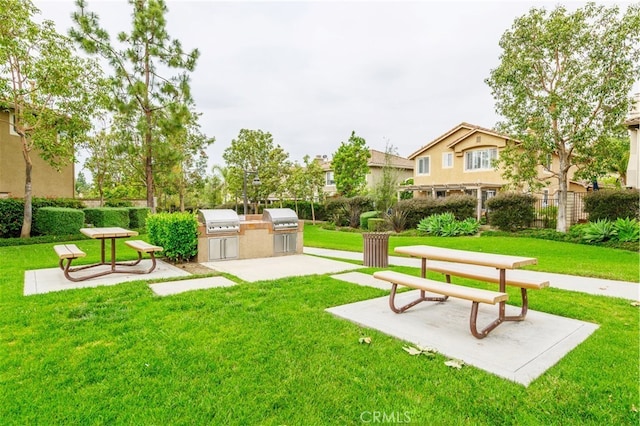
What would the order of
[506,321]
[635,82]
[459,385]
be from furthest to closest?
[635,82] → [506,321] → [459,385]

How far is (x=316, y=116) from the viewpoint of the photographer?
31.0 m

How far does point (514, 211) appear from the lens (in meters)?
16.0

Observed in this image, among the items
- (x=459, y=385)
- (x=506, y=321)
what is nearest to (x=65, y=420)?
(x=459, y=385)

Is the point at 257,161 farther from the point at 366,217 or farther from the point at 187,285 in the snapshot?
the point at 187,285

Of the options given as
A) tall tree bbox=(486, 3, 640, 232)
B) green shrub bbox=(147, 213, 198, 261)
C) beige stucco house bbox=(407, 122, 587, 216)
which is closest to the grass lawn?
green shrub bbox=(147, 213, 198, 261)

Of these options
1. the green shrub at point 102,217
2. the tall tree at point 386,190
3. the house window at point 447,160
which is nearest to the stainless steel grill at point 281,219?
the green shrub at point 102,217

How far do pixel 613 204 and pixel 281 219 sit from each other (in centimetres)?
1303

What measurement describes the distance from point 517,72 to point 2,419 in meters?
18.1

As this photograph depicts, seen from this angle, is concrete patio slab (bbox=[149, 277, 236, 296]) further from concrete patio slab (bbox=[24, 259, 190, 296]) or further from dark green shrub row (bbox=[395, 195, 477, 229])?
dark green shrub row (bbox=[395, 195, 477, 229])

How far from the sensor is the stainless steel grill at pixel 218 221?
343 inches

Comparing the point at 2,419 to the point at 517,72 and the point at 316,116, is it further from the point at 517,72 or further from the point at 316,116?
the point at 316,116

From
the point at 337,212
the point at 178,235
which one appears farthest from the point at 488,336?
the point at 337,212

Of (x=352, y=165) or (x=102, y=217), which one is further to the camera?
(x=352, y=165)

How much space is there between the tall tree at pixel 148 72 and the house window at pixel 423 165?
19.2 m
